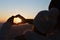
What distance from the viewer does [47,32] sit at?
0.64m

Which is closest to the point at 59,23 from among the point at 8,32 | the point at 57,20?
A: the point at 57,20

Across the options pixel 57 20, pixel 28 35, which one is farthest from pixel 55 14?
pixel 28 35

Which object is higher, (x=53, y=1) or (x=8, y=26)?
(x=53, y=1)

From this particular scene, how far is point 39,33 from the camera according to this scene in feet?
2.18

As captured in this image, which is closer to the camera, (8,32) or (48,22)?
(48,22)

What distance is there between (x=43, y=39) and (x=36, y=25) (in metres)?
0.06

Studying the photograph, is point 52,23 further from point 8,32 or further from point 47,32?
point 8,32

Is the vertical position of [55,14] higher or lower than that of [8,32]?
higher

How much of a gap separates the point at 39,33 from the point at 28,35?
5cm

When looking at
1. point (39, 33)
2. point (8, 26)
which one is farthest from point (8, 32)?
point (39, 33)

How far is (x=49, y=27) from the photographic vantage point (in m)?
0.62

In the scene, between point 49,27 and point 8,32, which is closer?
point 49,27

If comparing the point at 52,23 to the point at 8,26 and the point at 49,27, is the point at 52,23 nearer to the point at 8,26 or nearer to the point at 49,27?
the point at 49,27

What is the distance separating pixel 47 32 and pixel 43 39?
0.10 ft
